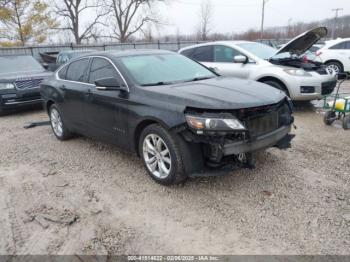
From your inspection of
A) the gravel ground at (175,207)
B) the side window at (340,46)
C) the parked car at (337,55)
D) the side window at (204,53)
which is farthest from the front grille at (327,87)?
the side window at (340,46)

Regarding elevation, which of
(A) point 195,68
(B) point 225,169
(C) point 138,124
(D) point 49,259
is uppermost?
(A) point 195,68

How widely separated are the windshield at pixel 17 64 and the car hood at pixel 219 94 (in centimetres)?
684


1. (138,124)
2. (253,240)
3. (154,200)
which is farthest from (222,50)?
(253,240)

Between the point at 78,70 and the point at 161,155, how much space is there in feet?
7.55

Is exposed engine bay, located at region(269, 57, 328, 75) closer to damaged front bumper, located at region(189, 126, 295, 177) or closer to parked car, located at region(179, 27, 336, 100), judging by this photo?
parked car, located at region(179, 27, 336, 100)

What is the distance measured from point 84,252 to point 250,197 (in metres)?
1.78

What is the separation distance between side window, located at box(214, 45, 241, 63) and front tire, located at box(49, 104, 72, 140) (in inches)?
162

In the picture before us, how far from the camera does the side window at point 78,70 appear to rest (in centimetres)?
475

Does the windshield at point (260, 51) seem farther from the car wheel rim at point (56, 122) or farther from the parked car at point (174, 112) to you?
the car wheel rim at point (56, 122)

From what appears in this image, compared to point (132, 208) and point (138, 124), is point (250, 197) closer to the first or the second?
point (132, 208)

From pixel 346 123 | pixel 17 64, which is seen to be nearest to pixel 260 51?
pixel 346 123

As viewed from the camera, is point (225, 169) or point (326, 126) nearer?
point (225, 169)

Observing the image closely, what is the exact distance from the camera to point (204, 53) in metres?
7.98

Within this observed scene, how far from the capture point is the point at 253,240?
2.68m
